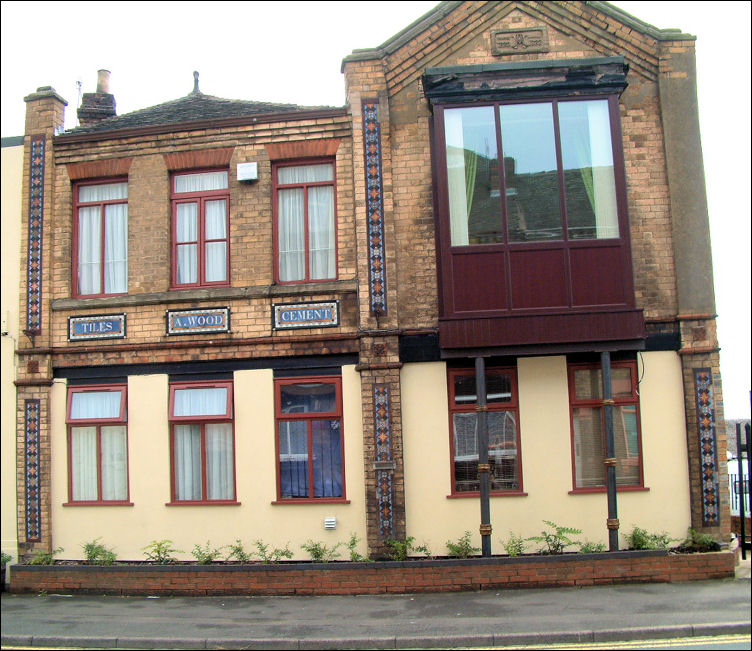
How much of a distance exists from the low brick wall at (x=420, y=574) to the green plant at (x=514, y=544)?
0.33 m

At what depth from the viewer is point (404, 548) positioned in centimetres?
1241

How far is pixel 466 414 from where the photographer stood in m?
13.1

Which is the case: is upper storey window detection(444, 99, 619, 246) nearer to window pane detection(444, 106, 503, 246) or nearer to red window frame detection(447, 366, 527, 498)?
window pane detection(444, 106, 503, 246)

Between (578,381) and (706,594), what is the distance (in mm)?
3524

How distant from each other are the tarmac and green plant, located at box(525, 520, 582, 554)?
0.82m

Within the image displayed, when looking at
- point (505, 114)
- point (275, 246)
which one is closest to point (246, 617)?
point (275, 246)

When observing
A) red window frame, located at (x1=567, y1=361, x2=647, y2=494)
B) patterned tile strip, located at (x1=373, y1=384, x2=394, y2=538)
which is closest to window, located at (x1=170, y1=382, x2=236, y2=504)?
patterned tile strip, located at (x1=373, y1=384, x2=394, y2=538)

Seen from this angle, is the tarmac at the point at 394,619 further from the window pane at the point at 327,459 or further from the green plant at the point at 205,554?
the window pane at the point at 327,459

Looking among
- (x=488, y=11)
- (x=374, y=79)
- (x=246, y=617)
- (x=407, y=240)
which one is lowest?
(x=246, y=617)

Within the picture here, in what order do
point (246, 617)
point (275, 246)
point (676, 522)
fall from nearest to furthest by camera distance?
point (246, 617), point (676, 522), point (275, 246)

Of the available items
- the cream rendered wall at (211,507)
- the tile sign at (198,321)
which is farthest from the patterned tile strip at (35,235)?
the tile sign at (198,321)

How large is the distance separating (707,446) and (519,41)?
22.7ft

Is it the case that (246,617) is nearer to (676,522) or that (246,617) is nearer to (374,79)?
(676,522)

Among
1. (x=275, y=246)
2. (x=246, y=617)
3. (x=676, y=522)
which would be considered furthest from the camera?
(x=275, y=246)
